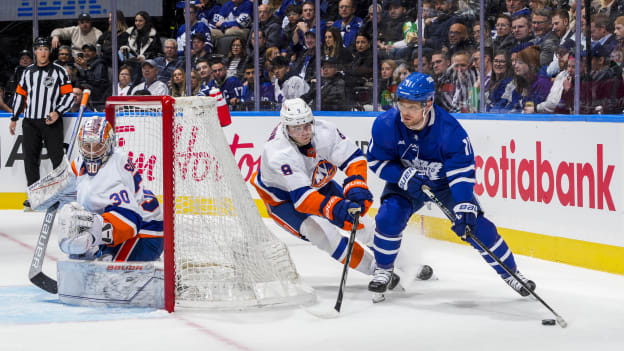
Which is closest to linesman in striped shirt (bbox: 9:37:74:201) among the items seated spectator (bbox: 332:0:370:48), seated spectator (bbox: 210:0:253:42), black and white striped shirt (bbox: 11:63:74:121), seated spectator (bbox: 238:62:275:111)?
black and white striped shirt (bbox: 11:63:74:121)

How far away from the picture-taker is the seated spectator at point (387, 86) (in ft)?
23.4

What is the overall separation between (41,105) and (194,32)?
1384 millimetres

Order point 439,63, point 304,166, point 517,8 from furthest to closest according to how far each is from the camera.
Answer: point 439,63
point 517,8
point 304,166

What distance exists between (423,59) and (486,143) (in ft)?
3.56

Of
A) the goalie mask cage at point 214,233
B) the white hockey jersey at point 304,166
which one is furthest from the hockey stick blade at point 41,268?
the white hockey jersey at point 304,166

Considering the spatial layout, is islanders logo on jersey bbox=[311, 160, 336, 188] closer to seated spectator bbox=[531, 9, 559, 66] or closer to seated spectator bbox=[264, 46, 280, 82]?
seated spectator bbox=[531, 9, 559, 66]

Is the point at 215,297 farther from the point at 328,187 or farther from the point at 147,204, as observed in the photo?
the point at 328,187

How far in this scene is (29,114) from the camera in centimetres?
812

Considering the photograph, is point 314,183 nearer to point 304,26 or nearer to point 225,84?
point 304,26

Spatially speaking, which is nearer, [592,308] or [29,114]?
[592,308]

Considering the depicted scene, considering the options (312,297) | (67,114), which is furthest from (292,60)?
(312,297)

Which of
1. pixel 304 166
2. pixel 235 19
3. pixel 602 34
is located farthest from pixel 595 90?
pixel 235 19

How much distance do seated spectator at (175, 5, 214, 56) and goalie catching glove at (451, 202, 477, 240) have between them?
4.59m

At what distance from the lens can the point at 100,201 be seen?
4043 millimetres
